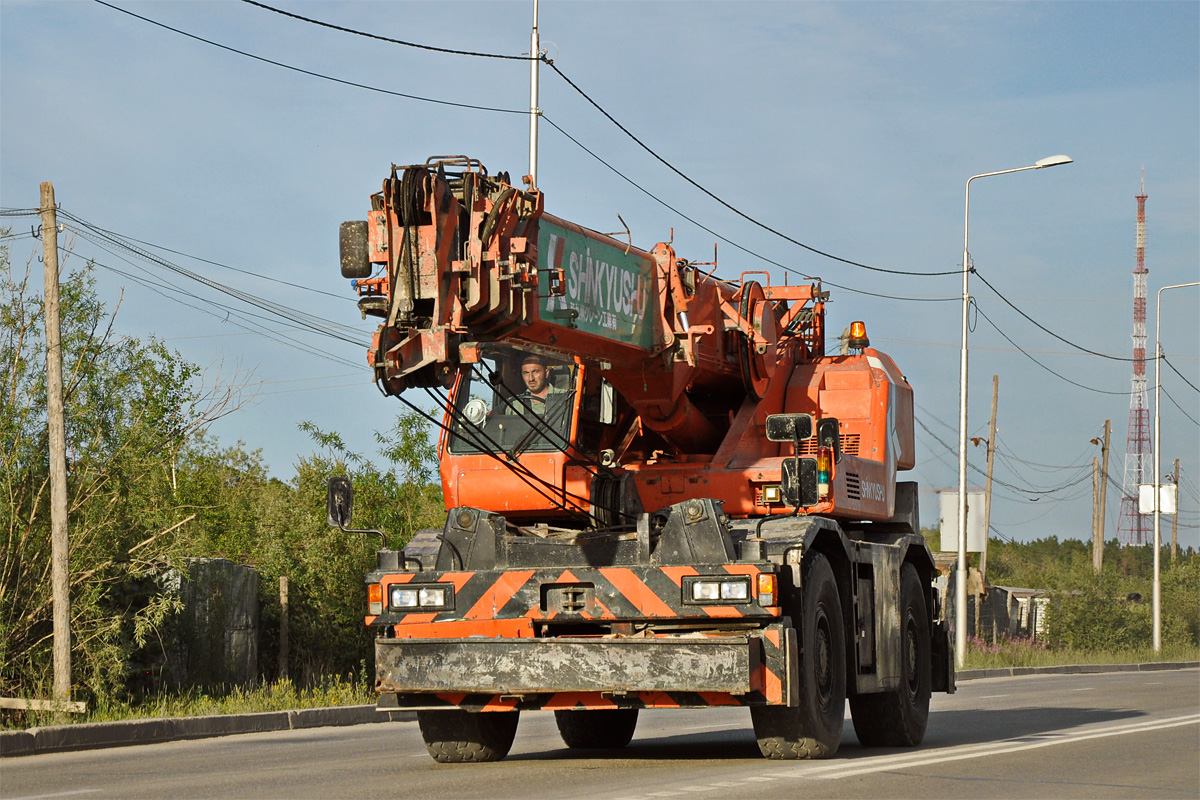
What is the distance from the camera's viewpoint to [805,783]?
9.34 m

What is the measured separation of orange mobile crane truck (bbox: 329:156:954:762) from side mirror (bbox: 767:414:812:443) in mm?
26

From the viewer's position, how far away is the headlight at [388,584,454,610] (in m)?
10.8

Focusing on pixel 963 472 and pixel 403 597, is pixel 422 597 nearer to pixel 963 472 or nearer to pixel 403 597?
pixel 403 597

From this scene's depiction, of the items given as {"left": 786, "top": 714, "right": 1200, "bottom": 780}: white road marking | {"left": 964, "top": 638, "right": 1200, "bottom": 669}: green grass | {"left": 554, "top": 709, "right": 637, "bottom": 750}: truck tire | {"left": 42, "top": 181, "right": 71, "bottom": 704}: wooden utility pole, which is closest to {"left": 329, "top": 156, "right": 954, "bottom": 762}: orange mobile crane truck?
{"left": 786, "top": 714, "right": 1200, "bottom": 780}: white road marking

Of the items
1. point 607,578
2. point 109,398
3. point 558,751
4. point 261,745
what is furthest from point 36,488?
point 607,578

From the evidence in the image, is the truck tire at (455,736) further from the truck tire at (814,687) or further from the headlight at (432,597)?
the truck tire at (814,687)

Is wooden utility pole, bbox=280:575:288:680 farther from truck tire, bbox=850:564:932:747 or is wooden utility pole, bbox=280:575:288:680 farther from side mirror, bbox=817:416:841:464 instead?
side mirror, bbox=817:416:841:464

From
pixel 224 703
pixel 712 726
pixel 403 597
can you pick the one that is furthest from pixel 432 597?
pixel 224 703

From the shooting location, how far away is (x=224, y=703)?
651 inches

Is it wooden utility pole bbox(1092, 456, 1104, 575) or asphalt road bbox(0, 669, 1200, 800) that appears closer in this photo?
asphalt road bbox(0, 669, 1200, 800)

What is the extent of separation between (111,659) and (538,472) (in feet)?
23.4

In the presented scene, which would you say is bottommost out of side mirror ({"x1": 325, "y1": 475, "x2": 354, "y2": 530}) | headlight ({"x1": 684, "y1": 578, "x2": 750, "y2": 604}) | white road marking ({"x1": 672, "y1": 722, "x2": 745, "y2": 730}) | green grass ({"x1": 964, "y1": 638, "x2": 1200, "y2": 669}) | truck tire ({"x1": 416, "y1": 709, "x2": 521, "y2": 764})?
green grass ({"x1": 964, "y1": 638, "x2": 1200, "y2": 669})

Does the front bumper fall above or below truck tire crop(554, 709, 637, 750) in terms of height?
above

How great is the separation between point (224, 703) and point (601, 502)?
6982 millimetres
